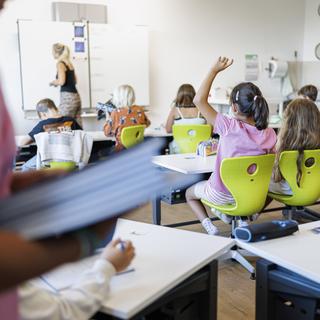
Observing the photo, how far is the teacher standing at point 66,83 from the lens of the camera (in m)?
5.48

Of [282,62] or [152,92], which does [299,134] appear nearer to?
[152,92]

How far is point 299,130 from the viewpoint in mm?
3170

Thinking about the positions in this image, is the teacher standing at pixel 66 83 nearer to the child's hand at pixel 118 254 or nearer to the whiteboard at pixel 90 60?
the whiteboard at pixel 90 60

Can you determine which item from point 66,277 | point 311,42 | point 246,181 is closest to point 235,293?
point 246,181

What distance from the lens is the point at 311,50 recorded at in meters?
7.89

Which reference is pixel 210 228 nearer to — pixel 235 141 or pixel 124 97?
pixel 235 141

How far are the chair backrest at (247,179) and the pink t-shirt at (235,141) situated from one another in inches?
5.3

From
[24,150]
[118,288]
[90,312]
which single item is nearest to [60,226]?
[90,312]

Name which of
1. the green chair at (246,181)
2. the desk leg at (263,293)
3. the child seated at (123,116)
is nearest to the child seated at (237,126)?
the green chair at (246,181)

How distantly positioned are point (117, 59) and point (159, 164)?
13.4 ft

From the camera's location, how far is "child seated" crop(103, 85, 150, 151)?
4641 millimetres

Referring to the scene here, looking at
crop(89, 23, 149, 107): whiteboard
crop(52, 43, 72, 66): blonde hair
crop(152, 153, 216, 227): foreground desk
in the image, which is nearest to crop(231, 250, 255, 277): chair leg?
crop(152, 153, 216, 227): foreground desk

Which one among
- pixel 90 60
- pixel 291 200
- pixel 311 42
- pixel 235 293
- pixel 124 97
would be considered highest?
pixel 311 42

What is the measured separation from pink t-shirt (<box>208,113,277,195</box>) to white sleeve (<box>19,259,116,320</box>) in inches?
73.6
